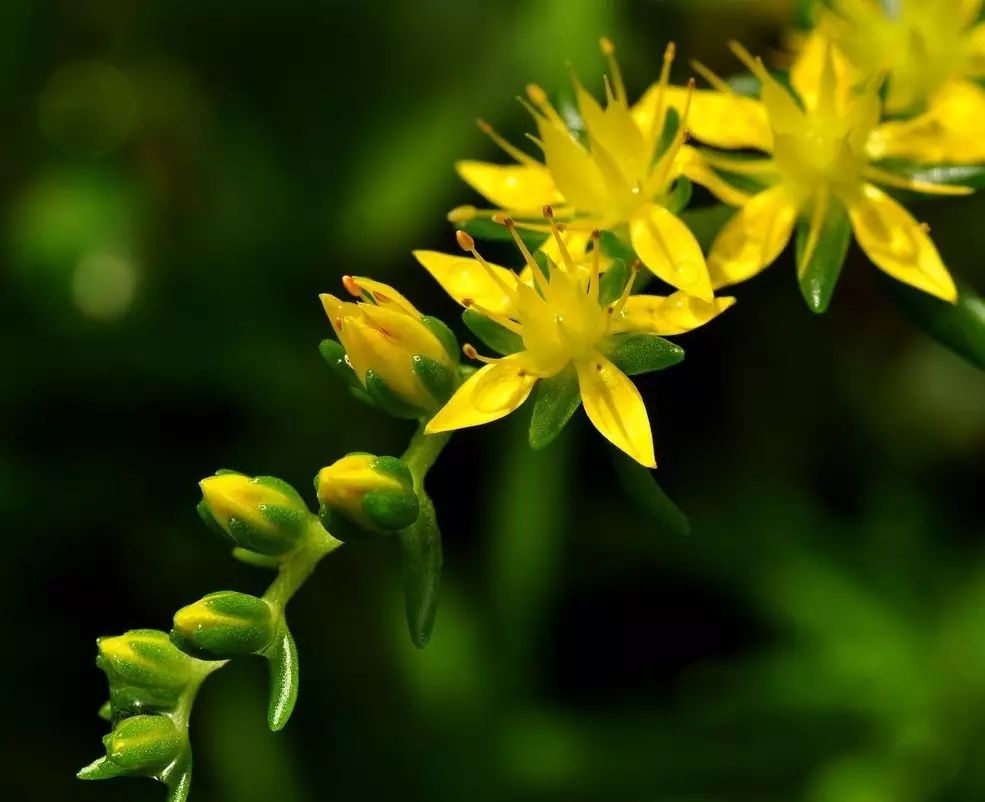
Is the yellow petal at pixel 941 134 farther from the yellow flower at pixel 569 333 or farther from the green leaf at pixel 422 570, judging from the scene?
the green leaf at pixel 422 570

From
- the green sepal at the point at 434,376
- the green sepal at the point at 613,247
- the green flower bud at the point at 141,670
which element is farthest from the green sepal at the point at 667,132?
the green flower bud at the point at 141,670

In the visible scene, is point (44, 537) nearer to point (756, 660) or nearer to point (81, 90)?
point (81, 90)

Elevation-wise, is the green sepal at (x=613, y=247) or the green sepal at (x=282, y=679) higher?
the green sepal at (x=613, y=247)

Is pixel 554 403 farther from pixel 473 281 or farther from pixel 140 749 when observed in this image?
pixel 140 749

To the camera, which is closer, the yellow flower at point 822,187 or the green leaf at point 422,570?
the green leaf at point 422,570

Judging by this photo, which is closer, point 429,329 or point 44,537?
point 429,329

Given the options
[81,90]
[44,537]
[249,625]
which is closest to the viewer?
[249,625]

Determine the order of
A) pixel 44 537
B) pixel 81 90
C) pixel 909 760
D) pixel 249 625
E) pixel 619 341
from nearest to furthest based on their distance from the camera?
pixel 249 625 < pixel 619 341 < pixel 909 760 < pixel 44 537 < pixel 81 90

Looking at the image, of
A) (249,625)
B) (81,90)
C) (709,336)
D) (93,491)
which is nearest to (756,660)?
(709,336)
